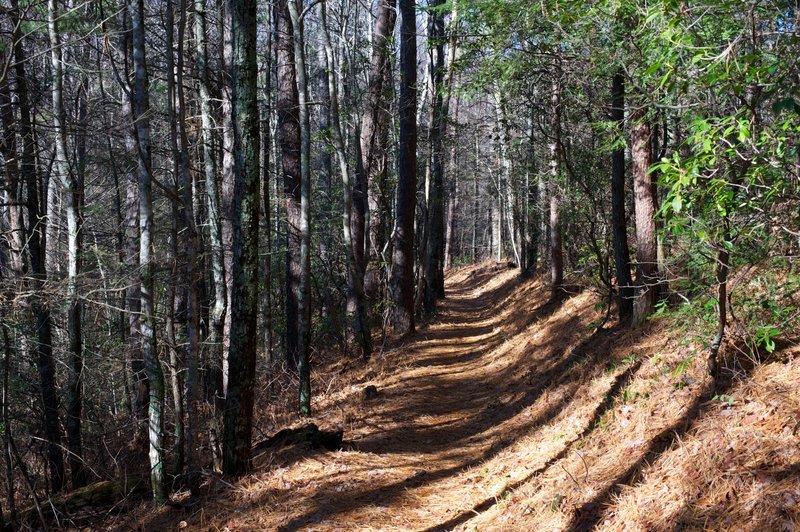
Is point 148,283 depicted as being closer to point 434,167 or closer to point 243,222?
point 243,222

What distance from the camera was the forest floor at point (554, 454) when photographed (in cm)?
423

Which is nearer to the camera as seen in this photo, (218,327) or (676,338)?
(676,338)

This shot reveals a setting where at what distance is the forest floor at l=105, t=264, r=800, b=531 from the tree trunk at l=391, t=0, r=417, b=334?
3.65 m

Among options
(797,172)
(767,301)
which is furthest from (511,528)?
(797,172)

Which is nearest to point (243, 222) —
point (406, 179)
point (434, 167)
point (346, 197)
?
point (346, 197)

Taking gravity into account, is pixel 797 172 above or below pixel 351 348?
above

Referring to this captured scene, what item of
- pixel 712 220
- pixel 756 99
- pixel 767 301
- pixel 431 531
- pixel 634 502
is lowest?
pixel 431 531

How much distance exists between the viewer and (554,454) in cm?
642

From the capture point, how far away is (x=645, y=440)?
546cm

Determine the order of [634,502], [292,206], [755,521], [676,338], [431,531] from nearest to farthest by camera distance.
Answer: [755,521]
[634,502]
[431,531]
[676,338]
[292,206]

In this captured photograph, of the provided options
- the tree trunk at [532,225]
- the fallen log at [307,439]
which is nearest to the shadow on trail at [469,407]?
the fallen log at [307,439]

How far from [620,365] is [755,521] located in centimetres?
437

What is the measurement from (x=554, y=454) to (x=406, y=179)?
28.7ft

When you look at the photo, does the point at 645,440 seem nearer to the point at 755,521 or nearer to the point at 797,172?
the point at 755,521
